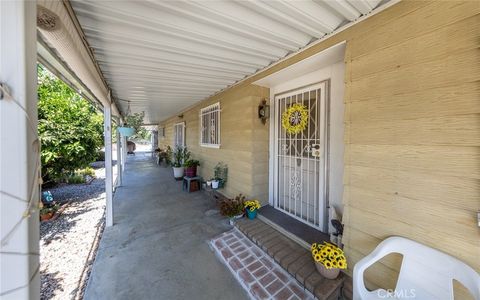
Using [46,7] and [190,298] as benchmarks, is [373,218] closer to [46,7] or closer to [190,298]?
[190,298]

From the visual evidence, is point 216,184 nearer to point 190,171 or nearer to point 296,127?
A: point 190,171

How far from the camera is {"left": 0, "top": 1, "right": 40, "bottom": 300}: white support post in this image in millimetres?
696

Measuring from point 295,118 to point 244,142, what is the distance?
40.8 inches

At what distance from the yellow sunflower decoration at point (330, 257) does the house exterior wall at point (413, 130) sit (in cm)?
9

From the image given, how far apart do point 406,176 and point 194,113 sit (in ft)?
18.4

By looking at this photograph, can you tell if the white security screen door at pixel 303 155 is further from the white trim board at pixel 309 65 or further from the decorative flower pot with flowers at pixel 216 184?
the decorative flower pot with flowers at pixel 216 184

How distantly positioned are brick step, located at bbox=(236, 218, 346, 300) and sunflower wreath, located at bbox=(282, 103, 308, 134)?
1.57 metres

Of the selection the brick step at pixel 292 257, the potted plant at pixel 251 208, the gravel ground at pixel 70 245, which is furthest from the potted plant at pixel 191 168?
the brick step at pixel 292 257

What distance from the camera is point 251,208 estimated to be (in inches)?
117

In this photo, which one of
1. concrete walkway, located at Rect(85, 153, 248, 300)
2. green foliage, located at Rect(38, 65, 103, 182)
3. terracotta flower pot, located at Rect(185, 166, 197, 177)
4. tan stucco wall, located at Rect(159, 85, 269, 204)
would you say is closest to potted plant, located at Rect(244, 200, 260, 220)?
tan stucco wall, located at Rect(159, 85, 269, 204)

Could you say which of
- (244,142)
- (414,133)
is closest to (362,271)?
(414,133)

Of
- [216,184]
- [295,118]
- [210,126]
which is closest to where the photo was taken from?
[295,118]

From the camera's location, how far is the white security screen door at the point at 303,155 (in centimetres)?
246

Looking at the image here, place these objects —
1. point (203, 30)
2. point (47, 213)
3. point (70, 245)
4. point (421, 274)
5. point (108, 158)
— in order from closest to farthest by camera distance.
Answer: point (421, 274)
point (203, 30)
point (70, 245)
point (108, 158)
point (47, 213)
